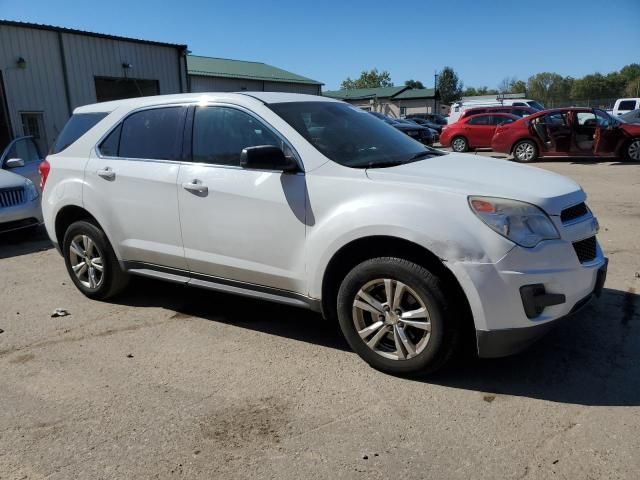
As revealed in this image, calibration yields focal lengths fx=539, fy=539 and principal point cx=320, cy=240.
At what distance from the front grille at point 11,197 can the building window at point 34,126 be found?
9.54 m

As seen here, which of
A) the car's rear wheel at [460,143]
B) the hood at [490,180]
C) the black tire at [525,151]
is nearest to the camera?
the hood at [490,180]

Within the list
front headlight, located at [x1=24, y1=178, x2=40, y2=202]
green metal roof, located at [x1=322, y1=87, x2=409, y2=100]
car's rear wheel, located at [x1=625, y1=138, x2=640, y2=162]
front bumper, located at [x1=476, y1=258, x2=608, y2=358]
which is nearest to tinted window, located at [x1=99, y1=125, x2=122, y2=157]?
front bumper, located at [x1=476, y1=258, x2=608, y2=358]

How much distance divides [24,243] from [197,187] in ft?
17.1

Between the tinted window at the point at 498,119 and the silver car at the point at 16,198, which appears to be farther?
the tinted window at the point at 498,119

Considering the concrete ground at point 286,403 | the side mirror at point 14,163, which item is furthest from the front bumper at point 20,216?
the concrete ground at point 286,403

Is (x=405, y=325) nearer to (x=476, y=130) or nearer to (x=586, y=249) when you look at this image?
(x=586, y=249)

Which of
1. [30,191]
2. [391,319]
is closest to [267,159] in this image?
[391,319]

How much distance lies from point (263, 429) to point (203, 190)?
5.89ft

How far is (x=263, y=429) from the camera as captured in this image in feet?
9.54

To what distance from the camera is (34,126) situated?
54.5 feet

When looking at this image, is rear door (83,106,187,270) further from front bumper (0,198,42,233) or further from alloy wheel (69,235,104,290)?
front bumper (0,198,42,233)

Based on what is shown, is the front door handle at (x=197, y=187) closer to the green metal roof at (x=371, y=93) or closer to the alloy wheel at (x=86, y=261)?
the alloy wheel at (x=86, y=261)

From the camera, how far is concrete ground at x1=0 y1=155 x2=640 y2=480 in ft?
8.54

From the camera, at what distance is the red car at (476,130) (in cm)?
1920
